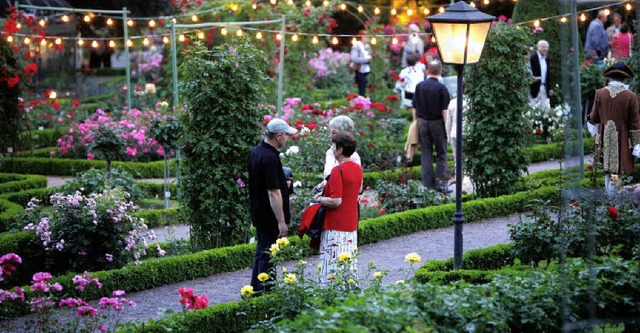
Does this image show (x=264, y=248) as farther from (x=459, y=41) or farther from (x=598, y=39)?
(x=598, y=39)

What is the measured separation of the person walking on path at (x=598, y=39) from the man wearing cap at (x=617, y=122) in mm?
7294

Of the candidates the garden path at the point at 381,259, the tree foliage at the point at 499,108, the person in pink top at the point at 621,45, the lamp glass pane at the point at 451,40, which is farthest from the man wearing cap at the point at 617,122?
the person in pink top at the point at 621,45

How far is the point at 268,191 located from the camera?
7.09 metres

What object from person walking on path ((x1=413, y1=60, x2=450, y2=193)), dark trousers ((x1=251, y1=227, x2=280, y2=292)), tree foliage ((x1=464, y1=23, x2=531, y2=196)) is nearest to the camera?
dark trousers ((x1=251, y1=227, x2=280, y2=292))

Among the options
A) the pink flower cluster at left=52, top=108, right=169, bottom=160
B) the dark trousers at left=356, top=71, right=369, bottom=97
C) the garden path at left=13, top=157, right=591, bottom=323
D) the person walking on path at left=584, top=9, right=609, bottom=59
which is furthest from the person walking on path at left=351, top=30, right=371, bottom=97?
the garden path at left=13, top=157, right=591, bottom=323

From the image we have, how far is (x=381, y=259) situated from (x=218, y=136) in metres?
1.78

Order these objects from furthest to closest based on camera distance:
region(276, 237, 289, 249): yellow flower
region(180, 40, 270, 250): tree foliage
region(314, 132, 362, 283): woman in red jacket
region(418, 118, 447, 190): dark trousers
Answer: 1. region(418, 118, 447, 190): dark trousers
2. region(180, 40, 270, 250): tree foliage
3. region(314, 132, 362, 283): woman in red jacket
4. region(276, 237, 289, 249): yellow flower

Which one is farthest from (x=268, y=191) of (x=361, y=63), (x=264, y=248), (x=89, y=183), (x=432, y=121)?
(x=361, y=63)

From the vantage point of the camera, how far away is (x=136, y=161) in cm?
1446

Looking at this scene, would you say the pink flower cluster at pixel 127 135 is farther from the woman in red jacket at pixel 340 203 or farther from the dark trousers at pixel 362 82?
the woman in red jacket at pixel 340 203

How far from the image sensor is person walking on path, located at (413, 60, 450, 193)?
11.2m

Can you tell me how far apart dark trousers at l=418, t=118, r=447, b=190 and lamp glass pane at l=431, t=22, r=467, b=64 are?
13.1ft

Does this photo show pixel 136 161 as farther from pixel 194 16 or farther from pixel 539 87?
pixel 539 87

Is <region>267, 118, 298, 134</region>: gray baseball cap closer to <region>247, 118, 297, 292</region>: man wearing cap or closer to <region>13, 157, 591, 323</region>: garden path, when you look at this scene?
<region>247, 118, 297, 292</region>: man wearing cap
